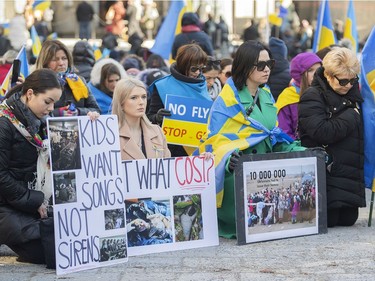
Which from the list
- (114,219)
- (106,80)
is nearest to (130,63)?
(106,80)

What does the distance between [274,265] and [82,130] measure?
1.71m

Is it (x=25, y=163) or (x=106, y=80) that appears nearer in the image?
(x=25, y=163)

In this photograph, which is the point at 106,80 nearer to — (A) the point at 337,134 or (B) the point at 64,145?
(A) the point at 337,134

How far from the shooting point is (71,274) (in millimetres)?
7074

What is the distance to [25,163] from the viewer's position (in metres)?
7.39

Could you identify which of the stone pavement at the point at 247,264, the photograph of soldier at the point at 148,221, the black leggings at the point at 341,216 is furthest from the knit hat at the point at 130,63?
the photograph of soldier at the point at 148,221

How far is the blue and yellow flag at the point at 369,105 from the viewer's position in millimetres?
8953

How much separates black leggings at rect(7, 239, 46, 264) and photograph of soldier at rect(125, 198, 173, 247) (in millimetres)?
679

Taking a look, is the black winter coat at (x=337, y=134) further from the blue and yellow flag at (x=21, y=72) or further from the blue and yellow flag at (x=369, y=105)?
the blue and yellow flag at (x=21, y=72)

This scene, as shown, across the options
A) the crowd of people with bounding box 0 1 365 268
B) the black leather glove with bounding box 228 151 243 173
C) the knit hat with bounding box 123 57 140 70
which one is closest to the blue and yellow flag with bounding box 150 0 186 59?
the knit hat with bounding box 123 57 140 70

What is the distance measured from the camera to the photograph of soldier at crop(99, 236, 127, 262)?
725 cm

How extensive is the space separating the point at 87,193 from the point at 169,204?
0.77 meters

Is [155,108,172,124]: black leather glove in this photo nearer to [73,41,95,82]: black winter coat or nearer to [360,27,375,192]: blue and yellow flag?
[360,27,375,192]: blue and yellow flag

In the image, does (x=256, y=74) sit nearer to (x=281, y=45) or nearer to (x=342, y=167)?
(x=342, y=167)
